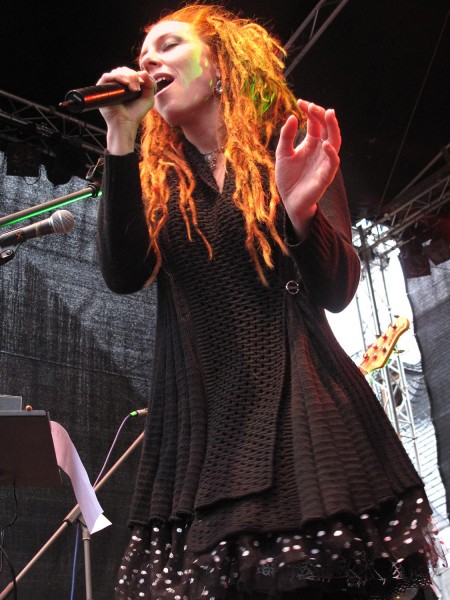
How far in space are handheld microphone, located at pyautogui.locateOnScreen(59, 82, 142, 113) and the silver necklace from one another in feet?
0.65

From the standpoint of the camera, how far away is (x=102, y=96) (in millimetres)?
1184

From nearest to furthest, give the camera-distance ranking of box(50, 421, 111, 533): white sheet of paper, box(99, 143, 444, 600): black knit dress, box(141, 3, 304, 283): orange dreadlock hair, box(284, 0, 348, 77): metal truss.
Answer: box(99, 143, 444, 600): black knit dress
box(141, 3, 304, 283): orange dreadlock hair
box(50, 421, 111, 533): white sheet of paper
box(284, 0, 348, 77): metal truss

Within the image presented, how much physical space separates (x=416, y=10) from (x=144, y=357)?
124 inches

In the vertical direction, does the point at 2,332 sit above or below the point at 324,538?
above

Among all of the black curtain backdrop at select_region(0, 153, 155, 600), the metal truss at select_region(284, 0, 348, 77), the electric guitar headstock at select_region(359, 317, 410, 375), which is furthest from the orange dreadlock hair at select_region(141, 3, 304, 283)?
the electric guitar headstock at select_region(359, 317, 410, 375)

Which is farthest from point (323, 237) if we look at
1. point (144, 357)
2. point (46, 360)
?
point (144, 357)

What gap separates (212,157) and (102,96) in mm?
257

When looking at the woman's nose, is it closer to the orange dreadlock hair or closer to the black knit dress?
the orange dreadlock hair

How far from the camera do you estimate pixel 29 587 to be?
4.18 meters

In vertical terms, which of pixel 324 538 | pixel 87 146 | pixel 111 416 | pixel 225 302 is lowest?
pixel 324 538

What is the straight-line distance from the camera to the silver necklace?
1354 mm

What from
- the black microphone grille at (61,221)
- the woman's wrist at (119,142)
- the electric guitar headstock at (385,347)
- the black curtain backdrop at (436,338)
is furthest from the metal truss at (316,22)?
the woman's wrist at (119,142)

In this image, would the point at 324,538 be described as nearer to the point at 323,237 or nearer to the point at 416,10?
the point at 323,237

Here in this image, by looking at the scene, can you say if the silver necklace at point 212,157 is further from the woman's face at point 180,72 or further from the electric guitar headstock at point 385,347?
the electric guitar headstock at point 385,347
